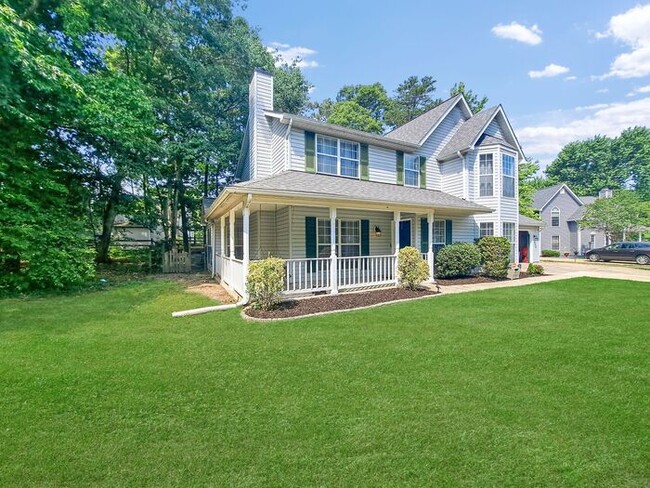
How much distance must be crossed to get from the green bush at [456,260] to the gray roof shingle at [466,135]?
507cm

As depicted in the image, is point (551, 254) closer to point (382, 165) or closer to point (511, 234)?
point (511, 234)

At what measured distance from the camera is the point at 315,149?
39.5 ft

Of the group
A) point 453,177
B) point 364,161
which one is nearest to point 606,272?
point 453,177

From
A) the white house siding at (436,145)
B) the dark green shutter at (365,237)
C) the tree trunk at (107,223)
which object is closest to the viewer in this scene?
the dark green shutter at (365,237)

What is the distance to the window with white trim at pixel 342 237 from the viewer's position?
1199 centimetres

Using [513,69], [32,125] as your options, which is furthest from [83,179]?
[513,69]

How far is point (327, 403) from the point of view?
3.43 meters

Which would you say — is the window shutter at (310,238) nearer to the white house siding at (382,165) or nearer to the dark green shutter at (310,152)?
the dark green shutter at (310,152)

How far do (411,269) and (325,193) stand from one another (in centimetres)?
339

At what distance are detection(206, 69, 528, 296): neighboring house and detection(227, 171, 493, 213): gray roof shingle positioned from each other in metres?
0.04

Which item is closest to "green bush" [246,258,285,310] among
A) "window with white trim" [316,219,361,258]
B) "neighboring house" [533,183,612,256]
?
"window with white trim" [316,219,361,258]

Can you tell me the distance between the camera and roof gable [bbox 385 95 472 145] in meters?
15.1

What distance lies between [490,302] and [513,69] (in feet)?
41.7

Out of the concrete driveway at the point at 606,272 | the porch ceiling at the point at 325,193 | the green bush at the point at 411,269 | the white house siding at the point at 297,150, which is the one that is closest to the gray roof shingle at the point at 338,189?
the porch ceiling at the point at 325,193
